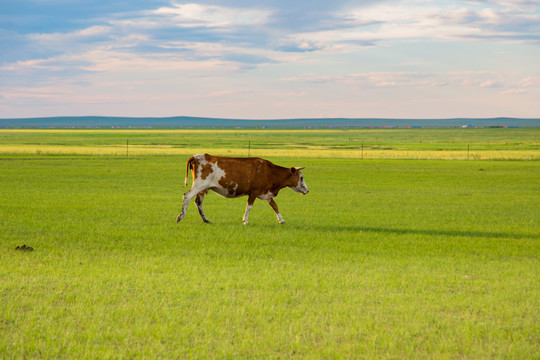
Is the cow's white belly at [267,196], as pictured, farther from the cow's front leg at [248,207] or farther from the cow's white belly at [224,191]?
the cow's white belly at [224,191]

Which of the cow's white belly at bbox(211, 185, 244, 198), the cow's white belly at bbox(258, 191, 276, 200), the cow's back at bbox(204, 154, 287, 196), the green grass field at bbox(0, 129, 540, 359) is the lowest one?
the green grass field at bbox(0, 129, 540, 359)

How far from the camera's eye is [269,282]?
34.9 ft

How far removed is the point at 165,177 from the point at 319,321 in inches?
1260

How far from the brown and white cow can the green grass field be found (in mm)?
892

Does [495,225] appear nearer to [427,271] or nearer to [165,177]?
[427,271]

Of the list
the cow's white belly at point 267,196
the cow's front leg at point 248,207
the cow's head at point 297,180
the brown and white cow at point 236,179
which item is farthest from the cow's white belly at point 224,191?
the cow's head at point 297,180

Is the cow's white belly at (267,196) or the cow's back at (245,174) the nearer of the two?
the cow's back at (245,174)

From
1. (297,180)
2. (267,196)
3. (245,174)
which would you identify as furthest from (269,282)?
(297,180)

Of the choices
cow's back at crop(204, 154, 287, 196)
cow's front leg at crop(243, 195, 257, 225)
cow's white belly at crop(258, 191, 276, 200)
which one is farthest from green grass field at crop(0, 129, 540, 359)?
cow's back at crop(204, 154, 287, 196)

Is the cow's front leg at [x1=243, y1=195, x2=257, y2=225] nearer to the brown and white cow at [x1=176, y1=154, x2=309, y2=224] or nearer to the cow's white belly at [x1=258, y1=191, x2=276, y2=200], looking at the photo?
the brown and white cow at [x1=176, y1=154, x2=309, y2=224]

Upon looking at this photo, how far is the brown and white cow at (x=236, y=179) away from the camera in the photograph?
1855cm

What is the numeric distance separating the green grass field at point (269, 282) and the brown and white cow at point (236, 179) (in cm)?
89

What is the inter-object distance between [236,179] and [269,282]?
27.8 feet

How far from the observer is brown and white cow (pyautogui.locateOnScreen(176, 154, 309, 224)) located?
18.6 meters
